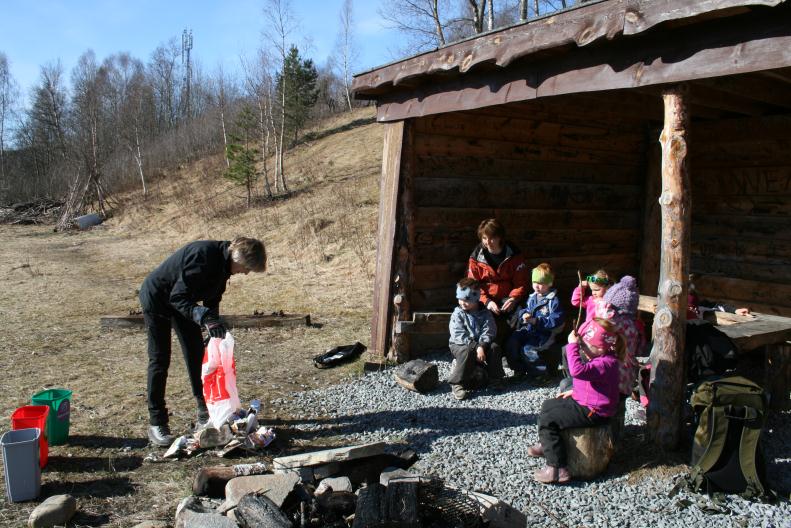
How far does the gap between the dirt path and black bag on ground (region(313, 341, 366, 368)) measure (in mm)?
136

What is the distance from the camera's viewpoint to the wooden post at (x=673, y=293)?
4.16 m

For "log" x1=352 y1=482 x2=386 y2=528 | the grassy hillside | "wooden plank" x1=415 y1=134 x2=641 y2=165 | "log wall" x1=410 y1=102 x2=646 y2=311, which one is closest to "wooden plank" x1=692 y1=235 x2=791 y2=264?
"log wall" x1=410 y1=102 x2=646 y2=311

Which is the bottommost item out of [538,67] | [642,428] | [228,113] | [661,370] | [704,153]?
[642,428]

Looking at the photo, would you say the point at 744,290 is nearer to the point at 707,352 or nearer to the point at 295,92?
A: the point at 707,352

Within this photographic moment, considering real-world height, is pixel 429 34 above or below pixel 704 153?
above

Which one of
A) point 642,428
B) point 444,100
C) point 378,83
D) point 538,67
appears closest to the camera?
point 642,428

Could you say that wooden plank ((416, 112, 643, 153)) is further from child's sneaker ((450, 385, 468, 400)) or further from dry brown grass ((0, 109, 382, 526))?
dry brown grass ((0, 109, 382, 526))

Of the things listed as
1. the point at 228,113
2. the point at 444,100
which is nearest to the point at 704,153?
the point at 444,100

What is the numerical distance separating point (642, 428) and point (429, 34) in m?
28.1

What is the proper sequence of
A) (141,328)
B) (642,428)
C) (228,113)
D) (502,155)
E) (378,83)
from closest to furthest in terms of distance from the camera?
1. (642,428)
2. (378,83)
3. (502,155)
4. (141,328)
5. (228,113)

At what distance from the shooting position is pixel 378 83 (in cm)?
637

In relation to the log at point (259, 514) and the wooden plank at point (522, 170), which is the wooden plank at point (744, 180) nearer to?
the wooden plank at point (522, 170)

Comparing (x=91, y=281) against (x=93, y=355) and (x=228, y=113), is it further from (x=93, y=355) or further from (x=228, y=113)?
(x=228, y=113)

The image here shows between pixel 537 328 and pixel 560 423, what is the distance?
207cm
